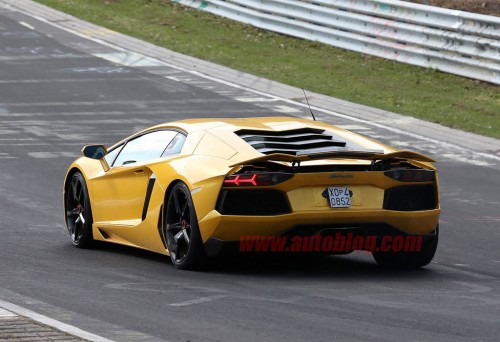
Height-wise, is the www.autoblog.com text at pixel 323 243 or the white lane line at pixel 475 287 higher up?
the www.autoblog.com text at pixel 323 243

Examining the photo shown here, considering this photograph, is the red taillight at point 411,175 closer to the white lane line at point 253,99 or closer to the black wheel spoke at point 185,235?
the black wheel spoke at point 185,235

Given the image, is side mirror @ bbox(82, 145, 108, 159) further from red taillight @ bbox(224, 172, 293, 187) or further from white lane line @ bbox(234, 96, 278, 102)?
white lane line @ bbox(234, 96, 278, 102)

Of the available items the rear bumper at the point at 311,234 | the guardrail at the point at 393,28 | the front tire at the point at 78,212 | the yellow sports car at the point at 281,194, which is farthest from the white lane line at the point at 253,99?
the rear bumper at the point at 311,234

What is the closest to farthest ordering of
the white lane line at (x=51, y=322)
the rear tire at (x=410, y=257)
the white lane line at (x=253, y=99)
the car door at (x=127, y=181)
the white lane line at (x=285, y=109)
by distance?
1. the white lane line at (x=51, y=322)
2. the rear tire at (x=410, y=257)
3. the car door at (x=127, y=181)
4. the white lane line at (x=285, y=109)
5. the white lane line at (x=253, y=99)

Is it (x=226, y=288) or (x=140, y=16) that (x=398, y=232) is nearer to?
(x=226, y=288)

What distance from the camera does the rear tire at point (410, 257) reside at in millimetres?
10201

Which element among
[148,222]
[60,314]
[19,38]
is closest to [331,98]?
[19,38]

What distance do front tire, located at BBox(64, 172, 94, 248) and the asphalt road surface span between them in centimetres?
17

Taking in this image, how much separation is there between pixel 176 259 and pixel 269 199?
1.03m

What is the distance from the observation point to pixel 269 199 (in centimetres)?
952

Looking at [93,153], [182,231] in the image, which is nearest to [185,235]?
[182,231]

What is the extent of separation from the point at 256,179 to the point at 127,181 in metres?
1.86

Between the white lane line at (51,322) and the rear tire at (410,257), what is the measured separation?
3457mm

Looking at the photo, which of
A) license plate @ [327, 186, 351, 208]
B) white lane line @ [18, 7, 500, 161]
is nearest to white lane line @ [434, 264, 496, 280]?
license plate @ [327, 186, 351, 208]
